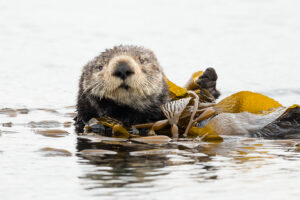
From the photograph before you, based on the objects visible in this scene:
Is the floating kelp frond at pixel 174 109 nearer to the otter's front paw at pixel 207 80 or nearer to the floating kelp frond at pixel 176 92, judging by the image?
the floating kelp frond at pixel 176 92

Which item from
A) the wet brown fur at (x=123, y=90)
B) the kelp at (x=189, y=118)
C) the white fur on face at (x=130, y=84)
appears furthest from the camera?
the kelp at (x=189, y=118)

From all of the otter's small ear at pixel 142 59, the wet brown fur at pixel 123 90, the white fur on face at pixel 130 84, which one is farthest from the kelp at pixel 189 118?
the otter's small ear at pixel 142 59

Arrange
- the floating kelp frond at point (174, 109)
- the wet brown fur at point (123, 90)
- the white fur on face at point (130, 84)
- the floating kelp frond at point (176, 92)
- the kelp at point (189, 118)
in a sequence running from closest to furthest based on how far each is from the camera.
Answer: the white fur on face at point (130, 84)
the wet brown fur at point (123, 90)
the kelp at point (189, 118)
the floating kelp frond at point (174, 109)
the floating kelp frond at point (176, 92)

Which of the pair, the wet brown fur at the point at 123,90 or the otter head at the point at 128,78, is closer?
the otter head at the point at 128,78

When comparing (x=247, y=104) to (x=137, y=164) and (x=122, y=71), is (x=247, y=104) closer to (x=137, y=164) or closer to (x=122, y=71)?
(x=122, y=71)

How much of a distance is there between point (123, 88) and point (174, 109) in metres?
0.67

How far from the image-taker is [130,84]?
553cm

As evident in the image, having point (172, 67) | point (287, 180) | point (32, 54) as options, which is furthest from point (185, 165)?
point (32, 54)

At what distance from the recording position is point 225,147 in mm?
5031

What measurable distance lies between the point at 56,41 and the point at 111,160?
1125 centimetres

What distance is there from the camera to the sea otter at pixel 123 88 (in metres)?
5.52

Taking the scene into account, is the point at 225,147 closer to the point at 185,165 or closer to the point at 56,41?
the point at 185,165

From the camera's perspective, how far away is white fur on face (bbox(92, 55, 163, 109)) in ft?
18.0

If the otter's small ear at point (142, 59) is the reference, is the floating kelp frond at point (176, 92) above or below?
below
